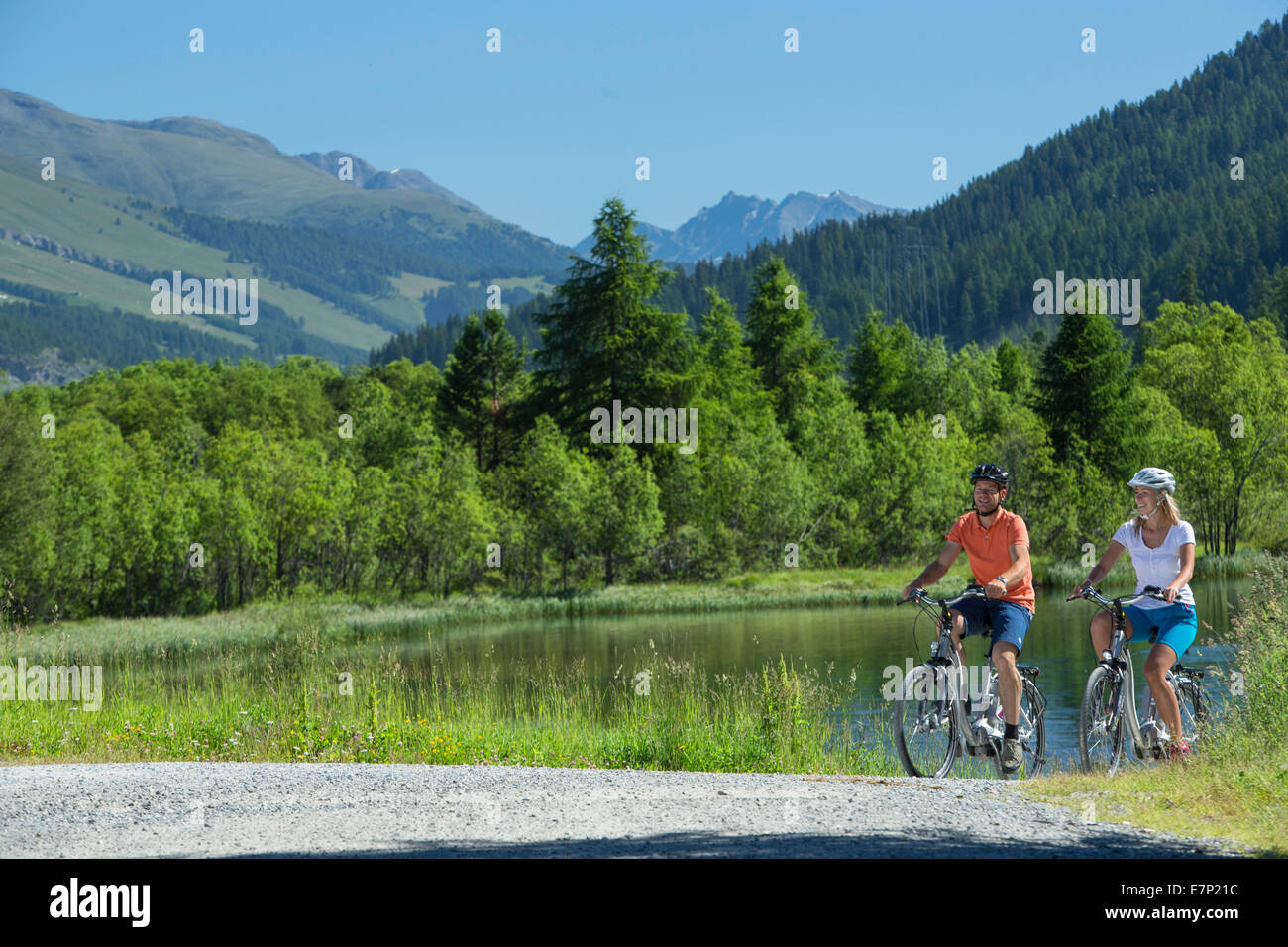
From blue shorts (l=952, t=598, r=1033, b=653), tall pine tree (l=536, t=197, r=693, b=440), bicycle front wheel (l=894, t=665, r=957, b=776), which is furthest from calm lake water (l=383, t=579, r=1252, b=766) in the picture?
tall pine tree (l=536, t=197, r=693, b=440)

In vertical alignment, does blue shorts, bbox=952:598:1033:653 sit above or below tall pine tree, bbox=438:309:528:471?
below

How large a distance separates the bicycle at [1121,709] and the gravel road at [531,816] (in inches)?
38.1

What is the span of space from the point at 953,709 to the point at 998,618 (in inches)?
32.7

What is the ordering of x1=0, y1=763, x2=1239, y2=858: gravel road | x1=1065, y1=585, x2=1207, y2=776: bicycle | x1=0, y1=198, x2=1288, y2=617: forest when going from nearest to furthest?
x1=0, y1=763, x2=1239, y2=858: gravel road
x1=1065, y1=585, x2=1207, y2=776: bicycle
x1=0, y1=198, x2=1288, y2=617: forest

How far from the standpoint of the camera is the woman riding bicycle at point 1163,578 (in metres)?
8.51

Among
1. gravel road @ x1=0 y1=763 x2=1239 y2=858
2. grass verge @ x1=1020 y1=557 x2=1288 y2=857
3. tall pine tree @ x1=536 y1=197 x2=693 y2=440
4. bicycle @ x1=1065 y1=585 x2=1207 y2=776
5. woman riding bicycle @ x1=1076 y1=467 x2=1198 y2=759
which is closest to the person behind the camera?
gravel road @ x1=0 y1=763 x2=1239 y2=858

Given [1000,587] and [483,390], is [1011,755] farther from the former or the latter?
[483,390]

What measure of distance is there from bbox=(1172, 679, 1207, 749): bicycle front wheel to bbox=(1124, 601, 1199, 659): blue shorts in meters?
0.43

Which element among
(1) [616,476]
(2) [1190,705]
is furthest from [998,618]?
(1) [616,476]

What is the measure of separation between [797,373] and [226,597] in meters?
34.9

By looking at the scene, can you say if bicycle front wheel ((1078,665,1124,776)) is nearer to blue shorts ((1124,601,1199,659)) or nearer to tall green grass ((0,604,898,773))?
blue shorts ((1124,601,1199,659))

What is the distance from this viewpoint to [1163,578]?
8.58 metres

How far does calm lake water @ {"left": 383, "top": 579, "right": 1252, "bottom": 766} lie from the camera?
803 inches

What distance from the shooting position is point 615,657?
97.2 feet
